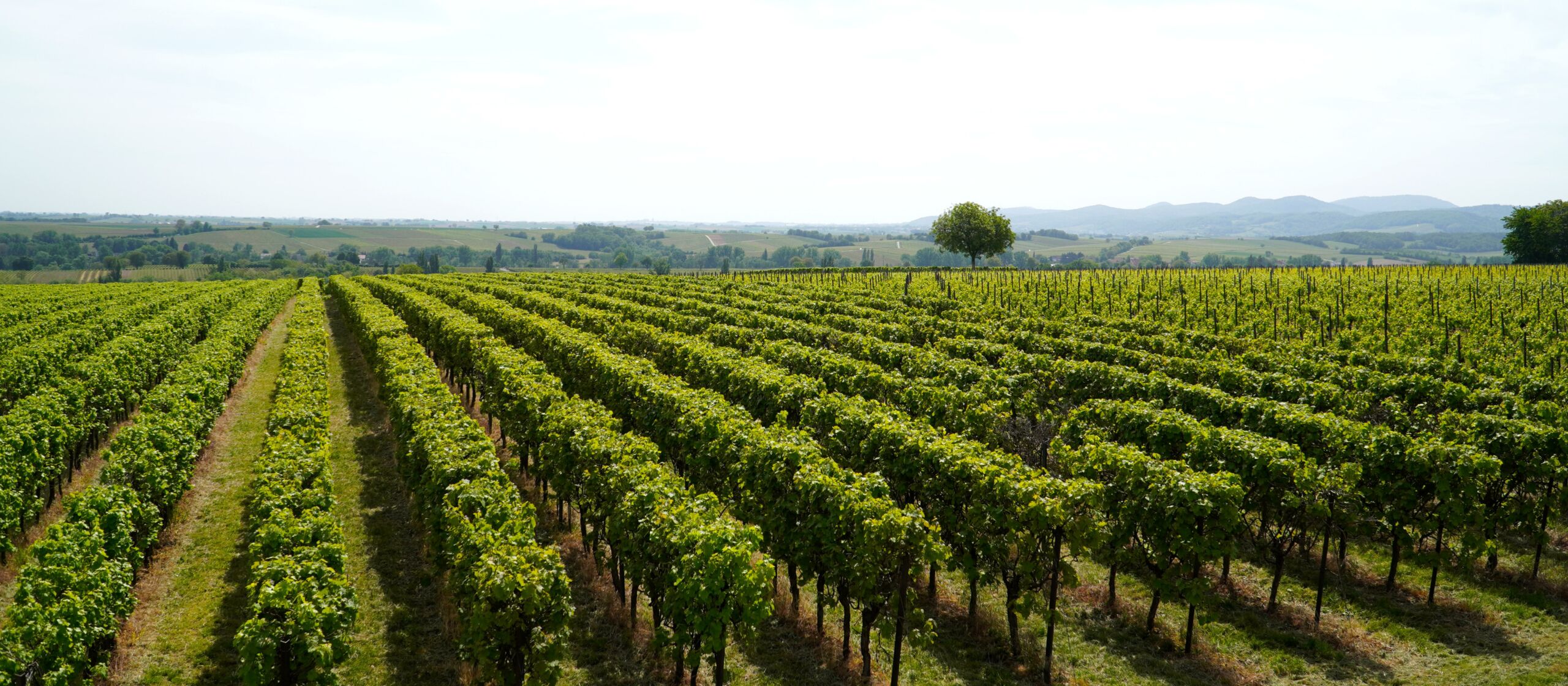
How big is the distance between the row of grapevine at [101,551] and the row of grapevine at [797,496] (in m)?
8.56

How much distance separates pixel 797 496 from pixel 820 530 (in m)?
1.01

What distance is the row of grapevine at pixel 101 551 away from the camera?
8875 millimetres

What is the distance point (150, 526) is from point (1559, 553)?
24211 millimetres

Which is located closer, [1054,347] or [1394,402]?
[1394,402]

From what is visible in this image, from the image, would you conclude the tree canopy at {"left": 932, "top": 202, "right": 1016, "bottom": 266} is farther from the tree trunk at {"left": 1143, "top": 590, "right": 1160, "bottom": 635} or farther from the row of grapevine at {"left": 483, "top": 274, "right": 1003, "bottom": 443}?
the tree trunk at {"left": 1143, "top": 590, "right": 1160, "bottom": 635}

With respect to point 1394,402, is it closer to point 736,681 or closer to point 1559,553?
point 1559,553

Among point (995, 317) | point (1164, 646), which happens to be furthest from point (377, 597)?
point (995, 317)

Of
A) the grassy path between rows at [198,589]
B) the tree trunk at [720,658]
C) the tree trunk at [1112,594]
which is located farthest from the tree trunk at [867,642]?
the grassy path between rows at [198,589]

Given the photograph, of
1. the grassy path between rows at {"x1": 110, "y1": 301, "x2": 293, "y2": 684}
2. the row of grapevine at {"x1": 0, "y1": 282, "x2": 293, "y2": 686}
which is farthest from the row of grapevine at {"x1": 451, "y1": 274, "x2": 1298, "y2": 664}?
the row of grapevine at {"x1": 0, "y1": 282, "x2": 293, "y2": 686}

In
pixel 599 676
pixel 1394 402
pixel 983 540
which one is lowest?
pixel 599 676

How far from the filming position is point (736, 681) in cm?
1084

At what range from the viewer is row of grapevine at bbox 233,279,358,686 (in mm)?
8914

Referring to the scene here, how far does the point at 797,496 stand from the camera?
11938mm

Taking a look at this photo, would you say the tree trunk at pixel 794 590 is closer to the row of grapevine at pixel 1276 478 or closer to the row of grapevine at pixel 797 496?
the row of grapevine at pixel 797 496
